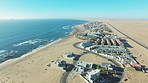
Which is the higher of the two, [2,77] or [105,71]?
[105,71]

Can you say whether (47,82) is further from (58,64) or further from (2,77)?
(2,77)

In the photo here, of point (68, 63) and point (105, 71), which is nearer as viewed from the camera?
point (105, 71)

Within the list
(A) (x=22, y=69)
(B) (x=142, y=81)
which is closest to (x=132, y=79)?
(B) (x=142, y=81)

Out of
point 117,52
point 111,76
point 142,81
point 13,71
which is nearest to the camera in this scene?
point 142,81

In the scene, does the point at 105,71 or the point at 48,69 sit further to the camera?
the point at 48,69

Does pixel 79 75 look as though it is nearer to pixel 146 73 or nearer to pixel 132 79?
pixel 132 79

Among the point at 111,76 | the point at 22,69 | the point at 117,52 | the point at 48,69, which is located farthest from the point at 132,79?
the point at 22,69

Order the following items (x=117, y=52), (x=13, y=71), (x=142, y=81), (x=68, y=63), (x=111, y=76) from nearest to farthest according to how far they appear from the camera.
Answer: (x=142, y=81)
(x=111, y=76)
(x=13, y=71)
(x=68, y=63)
(x=117, y=52)

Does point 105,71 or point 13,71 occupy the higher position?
point 105,71

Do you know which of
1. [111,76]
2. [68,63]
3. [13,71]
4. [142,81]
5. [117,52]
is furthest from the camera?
[117,52]
